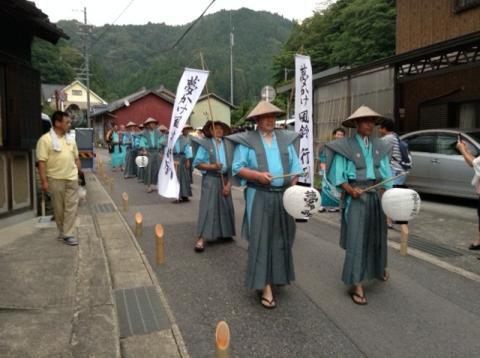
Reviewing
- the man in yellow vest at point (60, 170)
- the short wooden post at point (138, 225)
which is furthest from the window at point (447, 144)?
the man in yellow vest at point (60, 170)

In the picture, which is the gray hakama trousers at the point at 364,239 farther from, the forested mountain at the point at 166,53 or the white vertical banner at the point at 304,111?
the forested mountain at the point at 166,53

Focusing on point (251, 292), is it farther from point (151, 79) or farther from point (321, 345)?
point (151, 79)

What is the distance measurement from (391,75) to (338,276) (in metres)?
8.92

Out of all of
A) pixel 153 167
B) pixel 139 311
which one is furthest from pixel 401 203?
pixel 153 167

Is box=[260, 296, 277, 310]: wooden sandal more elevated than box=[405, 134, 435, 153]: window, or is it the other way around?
box=[405, 134, 435, 153]: window

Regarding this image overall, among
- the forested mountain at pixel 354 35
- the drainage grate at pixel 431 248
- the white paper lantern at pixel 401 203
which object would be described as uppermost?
the forested mountain at pixel 354 35

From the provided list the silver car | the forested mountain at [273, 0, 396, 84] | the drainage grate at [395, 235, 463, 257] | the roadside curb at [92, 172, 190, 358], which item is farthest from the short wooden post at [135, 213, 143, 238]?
the forested mountain at [273, 0, 396, 84]

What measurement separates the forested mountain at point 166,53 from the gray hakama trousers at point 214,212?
3171cm

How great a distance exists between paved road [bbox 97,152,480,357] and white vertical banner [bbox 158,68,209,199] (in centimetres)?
171

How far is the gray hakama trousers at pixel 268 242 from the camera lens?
159 inches

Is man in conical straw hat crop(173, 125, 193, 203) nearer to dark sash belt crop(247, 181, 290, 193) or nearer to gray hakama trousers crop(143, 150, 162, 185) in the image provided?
gray hakama trousers crop(143, 150, 162, 185)

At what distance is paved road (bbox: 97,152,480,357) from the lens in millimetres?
3336

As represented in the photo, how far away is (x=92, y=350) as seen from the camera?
313cm

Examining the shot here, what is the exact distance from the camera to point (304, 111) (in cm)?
698
